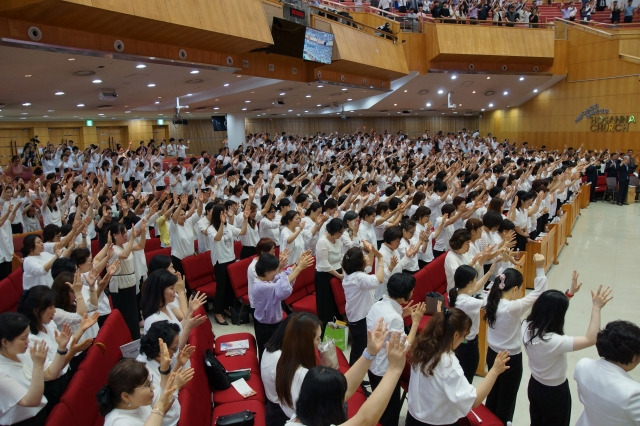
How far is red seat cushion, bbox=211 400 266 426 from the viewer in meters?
3.44

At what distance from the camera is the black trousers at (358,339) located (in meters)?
4.38

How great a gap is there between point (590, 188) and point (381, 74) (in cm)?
781

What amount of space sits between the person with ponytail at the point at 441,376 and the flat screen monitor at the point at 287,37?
10.4m

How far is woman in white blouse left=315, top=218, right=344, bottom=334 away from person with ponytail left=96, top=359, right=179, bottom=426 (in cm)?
323

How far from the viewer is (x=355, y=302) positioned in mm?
4488

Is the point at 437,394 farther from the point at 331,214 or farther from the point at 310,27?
the point at 310,27

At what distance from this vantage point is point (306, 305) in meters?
5.86

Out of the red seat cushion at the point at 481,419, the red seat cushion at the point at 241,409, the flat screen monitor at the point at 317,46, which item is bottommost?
the red seat cushion at the point at 481,419

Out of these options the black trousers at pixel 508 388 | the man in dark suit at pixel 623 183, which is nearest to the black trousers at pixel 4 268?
the black trousers at pixel 508 388

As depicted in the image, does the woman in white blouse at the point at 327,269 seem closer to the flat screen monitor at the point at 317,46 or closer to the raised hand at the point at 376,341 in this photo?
the raised hand at the point at 376,341

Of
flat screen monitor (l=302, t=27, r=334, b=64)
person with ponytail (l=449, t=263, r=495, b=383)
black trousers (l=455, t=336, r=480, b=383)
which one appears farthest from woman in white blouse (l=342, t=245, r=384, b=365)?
flat screen monitor (l=302, t=27, r=334, b=64)

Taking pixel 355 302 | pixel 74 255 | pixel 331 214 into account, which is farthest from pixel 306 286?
pixel 74 255

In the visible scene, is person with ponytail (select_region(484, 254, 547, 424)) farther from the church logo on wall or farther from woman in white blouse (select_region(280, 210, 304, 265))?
the church logo on wall

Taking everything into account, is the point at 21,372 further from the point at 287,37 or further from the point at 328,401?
the point at 287,37
